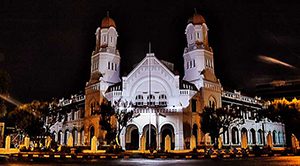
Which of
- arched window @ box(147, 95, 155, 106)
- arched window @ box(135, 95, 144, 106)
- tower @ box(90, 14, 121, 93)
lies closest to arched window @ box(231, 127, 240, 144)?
arched window @ box(147, 95, 155, 106)

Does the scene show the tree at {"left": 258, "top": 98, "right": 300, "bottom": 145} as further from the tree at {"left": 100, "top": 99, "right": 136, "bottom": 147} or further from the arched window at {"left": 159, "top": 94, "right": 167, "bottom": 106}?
the tree at {"left": 100, "top": 99, "right": 136, "bottom": 147}

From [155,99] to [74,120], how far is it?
66.4ft

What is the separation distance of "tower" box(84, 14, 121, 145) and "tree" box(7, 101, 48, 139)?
7.92 m

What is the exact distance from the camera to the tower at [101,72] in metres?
54.9

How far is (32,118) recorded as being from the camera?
4859 cm

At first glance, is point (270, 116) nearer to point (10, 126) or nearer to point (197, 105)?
point (197, 105)

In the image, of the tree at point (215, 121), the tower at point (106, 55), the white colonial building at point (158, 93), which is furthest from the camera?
the tower at point (106, 55)

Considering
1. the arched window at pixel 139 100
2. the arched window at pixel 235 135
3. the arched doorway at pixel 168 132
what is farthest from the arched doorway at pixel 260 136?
the arched window at pixel 139 100

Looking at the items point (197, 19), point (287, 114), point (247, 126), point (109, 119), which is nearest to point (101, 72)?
point (109, 119)

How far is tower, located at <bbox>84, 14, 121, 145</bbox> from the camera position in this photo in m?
54.9

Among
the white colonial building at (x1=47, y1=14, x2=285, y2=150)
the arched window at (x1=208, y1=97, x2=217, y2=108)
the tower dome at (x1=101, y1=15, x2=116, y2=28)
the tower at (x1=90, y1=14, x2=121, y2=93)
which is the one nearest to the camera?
the white colonial building at (x1=47, y1=14, x2=285, y2=150)

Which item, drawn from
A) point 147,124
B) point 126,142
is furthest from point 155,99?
point 126,142

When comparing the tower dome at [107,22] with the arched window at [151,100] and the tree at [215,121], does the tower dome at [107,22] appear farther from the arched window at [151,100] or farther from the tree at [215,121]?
the tree at [215,121]

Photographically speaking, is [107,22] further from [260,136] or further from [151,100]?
[260,136]
